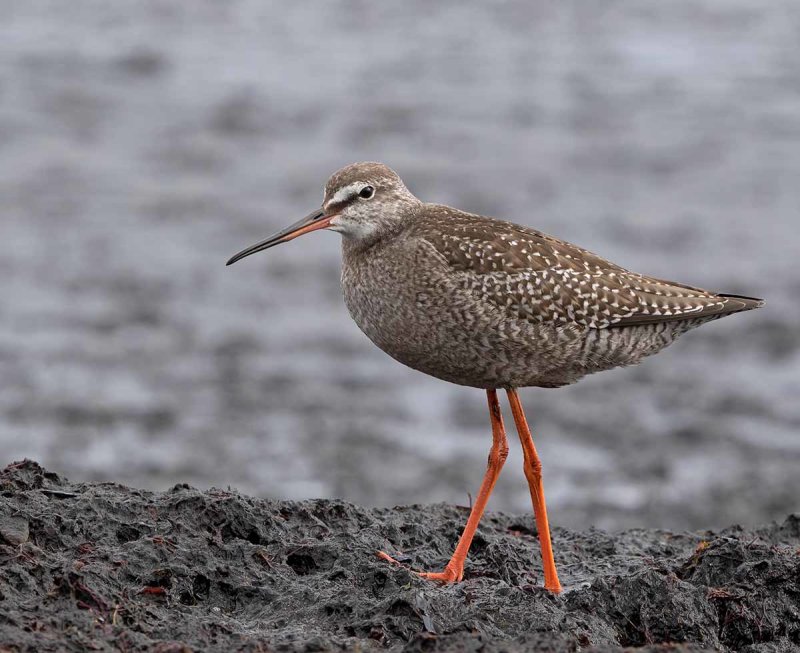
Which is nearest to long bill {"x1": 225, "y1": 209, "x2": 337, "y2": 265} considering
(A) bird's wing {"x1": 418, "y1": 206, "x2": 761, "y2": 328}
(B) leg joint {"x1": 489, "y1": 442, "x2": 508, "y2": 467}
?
(A) bird's wing {"x1": 418, "y1": 206, "x2": 761, "y2": 328}

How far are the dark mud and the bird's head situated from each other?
1.67 meters

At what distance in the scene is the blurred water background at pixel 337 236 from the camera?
40.0 feet

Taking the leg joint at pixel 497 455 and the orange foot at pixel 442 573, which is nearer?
the orange foot at pixel 442 573

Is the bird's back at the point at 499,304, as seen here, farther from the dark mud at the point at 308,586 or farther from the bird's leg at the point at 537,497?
the dark mud at the point at 308,586

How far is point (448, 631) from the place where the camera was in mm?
5660

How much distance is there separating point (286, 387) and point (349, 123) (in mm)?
7343

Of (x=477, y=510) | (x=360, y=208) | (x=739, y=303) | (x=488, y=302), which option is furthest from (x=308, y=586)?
(x=739, y=303)

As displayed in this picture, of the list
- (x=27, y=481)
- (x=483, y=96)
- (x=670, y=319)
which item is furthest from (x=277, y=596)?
(x=483, y=96)

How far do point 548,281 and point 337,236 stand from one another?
1019 centimetres

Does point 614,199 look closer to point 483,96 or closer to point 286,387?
point 483,96

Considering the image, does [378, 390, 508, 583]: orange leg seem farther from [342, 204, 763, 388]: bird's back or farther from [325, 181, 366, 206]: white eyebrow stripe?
[325, 181, 366, 206]: white eyebrow stripe

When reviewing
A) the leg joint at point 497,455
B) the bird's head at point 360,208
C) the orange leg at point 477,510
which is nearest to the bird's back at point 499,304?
the bird's head at point 360,208

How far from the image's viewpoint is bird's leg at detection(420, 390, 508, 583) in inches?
270

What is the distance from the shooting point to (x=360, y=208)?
754cm
